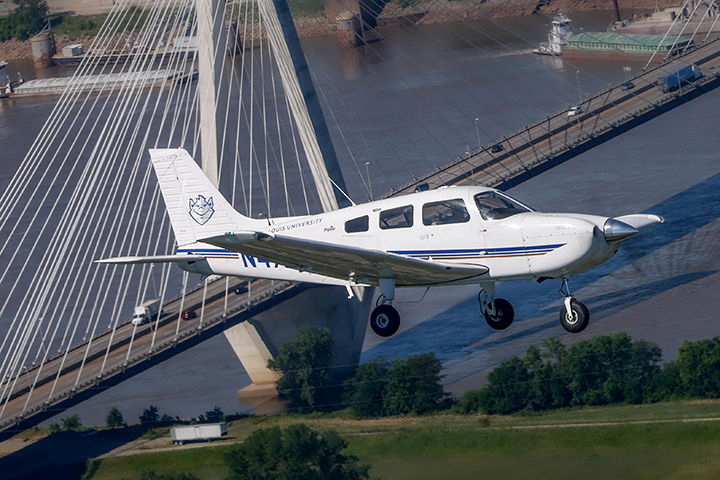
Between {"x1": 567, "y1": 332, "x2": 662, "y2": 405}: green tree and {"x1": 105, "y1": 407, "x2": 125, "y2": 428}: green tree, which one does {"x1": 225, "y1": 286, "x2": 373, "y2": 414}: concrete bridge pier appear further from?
{"x1": 567, "y1": 332, "x2": 662, "y2": 405}: green tree

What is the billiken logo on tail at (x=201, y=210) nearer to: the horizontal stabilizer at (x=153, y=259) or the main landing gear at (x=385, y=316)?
the horizontal stabilizer at (x=153, y=259)

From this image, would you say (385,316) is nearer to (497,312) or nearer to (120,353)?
(497,312)

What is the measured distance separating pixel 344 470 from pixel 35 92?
87683mm

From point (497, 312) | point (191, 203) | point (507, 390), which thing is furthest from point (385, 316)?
point (507, 390)

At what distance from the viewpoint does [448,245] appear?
20891mm

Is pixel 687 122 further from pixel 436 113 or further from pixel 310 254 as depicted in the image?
pixel 310 254

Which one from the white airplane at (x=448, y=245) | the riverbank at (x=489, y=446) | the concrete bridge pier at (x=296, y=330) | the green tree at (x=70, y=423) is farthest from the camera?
the concrete bridge pier at (x=296, y=330)

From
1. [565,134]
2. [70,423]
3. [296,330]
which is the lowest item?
[70,423]

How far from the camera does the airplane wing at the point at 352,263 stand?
19573 mm

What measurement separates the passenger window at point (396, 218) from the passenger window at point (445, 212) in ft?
1.20

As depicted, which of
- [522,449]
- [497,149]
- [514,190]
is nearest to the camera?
[522,449]

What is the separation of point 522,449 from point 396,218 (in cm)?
3118

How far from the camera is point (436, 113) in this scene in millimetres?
87625

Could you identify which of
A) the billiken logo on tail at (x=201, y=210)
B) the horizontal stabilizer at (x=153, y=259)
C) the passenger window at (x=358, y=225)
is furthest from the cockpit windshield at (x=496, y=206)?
the billiken logo on tail at (x=201, y=210)
